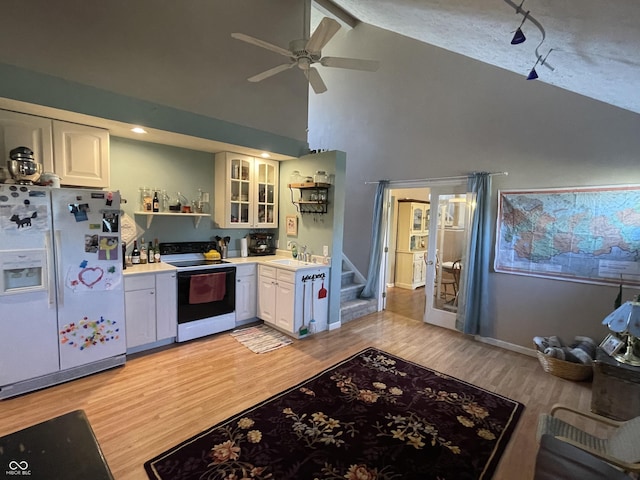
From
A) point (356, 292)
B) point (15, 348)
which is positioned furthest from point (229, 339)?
point (356, 292)

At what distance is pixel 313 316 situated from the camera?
161 inches

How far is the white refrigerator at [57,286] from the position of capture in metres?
2.51

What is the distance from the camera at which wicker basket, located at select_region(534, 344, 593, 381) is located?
3.09 meters

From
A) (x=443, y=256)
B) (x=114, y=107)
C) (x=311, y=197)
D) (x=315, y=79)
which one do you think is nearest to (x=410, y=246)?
(x=443, y=256)

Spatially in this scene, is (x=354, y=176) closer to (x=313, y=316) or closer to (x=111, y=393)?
(x=313, y=316)

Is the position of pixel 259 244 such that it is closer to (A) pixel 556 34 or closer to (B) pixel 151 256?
(B) pixel 151 256

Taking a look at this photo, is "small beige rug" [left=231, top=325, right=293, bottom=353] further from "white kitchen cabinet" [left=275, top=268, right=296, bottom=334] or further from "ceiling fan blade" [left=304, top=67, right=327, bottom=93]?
"ceiling fan blade" [left=304, top=67, right=327, bottom=93]

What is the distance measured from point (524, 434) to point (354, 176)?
440 centimetres

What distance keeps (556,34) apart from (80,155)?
3972 millimetres

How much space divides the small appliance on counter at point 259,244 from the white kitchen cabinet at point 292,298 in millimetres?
588

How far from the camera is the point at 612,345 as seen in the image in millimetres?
2840

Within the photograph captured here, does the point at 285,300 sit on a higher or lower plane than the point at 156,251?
lower

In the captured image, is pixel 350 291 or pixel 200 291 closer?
pixel 200 291

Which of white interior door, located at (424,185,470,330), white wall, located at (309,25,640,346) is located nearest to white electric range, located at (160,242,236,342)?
white wall, located at (309,25,640,346)
